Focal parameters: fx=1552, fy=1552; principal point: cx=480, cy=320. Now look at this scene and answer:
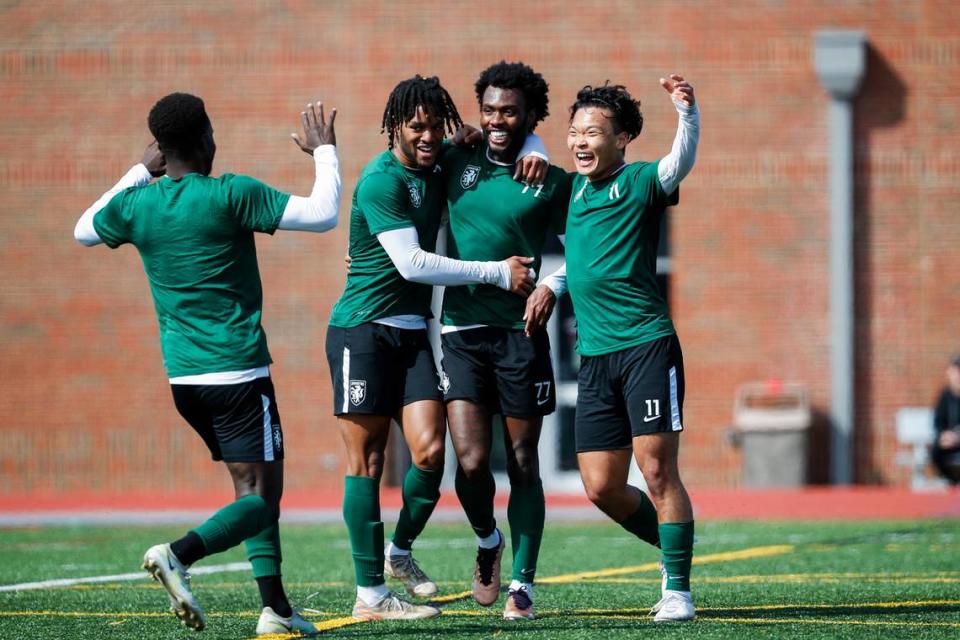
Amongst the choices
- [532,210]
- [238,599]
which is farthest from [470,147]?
[238,599]

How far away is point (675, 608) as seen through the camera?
255 inches

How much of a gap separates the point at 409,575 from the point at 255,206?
98.5 inches

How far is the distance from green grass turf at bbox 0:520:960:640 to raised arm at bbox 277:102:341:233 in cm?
165

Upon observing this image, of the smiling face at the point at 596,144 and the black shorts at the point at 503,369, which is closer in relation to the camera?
→ the smiling face at the point at 596,144

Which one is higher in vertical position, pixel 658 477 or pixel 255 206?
pixel 255 206

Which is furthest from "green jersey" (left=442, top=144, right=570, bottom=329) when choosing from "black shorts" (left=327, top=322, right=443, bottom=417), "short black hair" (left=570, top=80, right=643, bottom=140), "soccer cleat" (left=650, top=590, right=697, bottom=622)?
"soccer cleat" (left=650, top=590, right=697, bottom=622)

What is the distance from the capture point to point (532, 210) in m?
7.02

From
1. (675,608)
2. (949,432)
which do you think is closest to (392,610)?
(675,608)

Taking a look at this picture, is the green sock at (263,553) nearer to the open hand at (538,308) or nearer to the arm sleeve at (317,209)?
the arm sleeve at (317,209)

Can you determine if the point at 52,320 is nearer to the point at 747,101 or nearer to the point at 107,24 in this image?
the point at 107,24

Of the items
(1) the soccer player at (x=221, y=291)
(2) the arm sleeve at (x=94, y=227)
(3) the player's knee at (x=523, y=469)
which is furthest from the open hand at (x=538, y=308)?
(2) the arm sleeve at (x=94, y=227)

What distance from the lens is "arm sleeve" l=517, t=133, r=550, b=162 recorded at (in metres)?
6.99

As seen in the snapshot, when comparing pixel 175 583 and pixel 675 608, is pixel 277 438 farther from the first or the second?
pixel 675 608

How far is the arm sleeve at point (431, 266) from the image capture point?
6.71m
